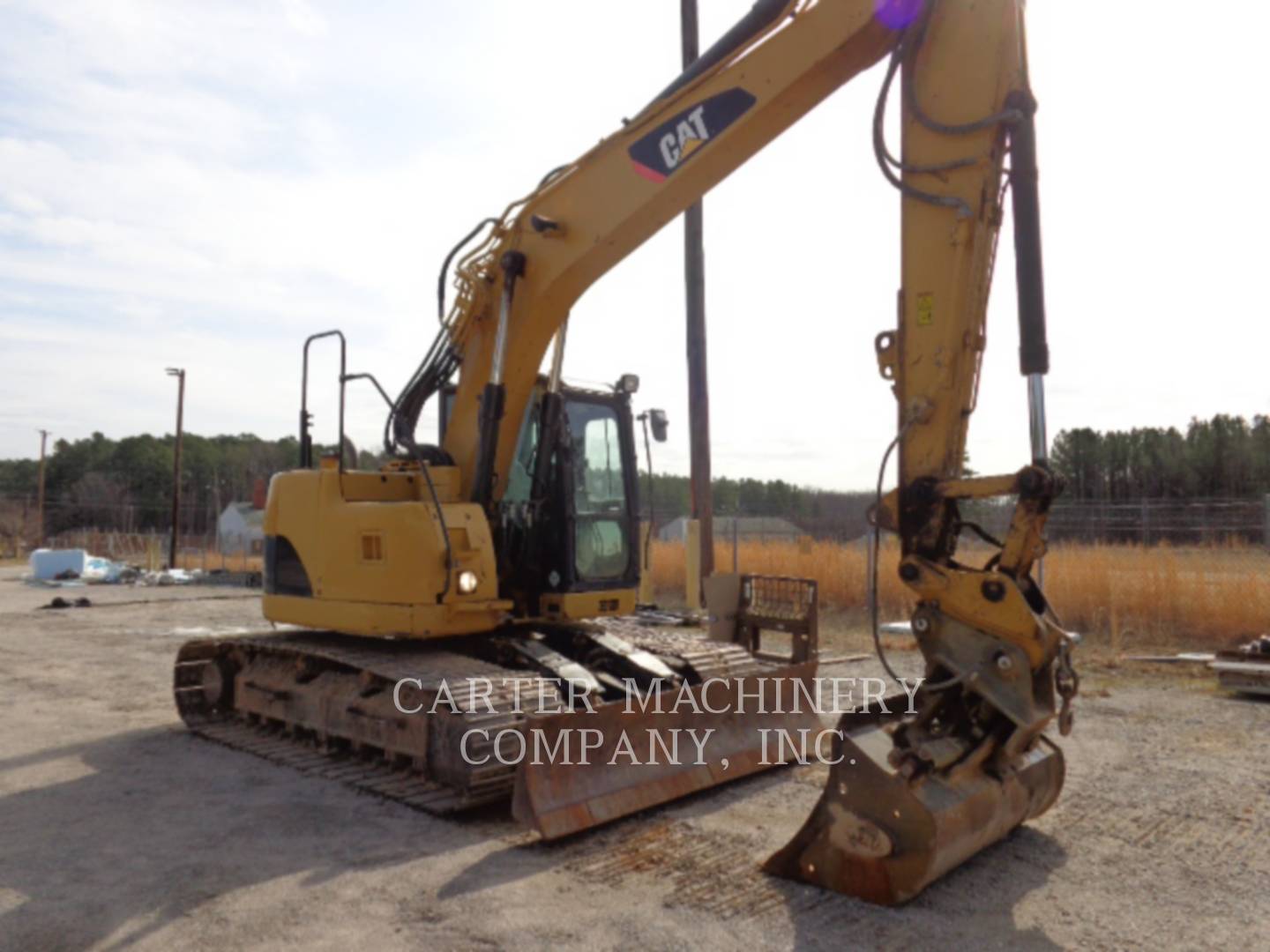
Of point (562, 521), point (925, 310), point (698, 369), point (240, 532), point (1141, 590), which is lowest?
point (1141, 590)

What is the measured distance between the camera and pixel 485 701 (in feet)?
18.7

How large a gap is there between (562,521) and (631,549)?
0.67 meters

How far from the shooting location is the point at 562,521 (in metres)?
6.90

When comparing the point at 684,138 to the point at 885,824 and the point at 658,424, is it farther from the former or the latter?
the point at 885,824

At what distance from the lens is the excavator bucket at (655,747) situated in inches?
204

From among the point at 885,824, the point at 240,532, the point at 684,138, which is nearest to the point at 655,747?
the point at 885,824

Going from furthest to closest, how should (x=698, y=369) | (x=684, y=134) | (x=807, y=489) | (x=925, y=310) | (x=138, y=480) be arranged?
(x=138, y=480) → (x=807, y=489) → (x=698, y=369) → (x=684, y=134) → (x=925, y=310)

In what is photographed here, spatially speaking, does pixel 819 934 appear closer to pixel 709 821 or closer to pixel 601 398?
pixel 709 821

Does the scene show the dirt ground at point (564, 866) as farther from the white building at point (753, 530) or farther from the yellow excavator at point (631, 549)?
the white building at point (753, 530)

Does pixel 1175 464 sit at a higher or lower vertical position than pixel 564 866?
higher

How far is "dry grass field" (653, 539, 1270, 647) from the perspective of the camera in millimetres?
11844

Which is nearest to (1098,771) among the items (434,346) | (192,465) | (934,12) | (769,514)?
(934,12)

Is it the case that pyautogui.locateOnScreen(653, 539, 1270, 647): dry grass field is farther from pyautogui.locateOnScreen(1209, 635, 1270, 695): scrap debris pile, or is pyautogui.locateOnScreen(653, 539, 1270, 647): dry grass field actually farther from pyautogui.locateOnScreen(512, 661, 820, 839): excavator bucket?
pyautogui.locateOnScreen(512, 661, 820, 839): excavator bucket

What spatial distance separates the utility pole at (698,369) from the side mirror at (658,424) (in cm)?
618
